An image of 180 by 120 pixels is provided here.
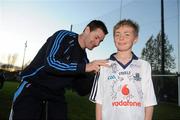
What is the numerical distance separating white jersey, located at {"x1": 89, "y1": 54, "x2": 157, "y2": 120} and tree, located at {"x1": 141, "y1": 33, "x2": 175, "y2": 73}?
311 inches

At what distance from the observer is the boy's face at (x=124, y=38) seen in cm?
271

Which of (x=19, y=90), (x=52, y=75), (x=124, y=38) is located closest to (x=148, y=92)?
(x=124, y=38)

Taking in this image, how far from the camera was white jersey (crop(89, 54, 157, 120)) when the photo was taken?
2590 millimetres

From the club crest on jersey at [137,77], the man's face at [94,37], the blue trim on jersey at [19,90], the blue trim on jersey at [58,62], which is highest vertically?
the man's face at [94,37]

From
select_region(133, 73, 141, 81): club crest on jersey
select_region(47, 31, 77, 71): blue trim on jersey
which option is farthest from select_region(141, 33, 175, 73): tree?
select_region(133, 73, 141, 81): club crest on jersey

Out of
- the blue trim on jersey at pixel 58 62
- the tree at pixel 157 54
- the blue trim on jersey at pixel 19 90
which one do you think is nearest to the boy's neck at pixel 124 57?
the blue trim on jersey at pixel 58 62

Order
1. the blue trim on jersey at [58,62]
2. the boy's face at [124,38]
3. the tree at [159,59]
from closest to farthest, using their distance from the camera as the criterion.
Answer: the boy's face at [124,38] < the blue trim on jersey at [58,62] < the tree at [159,59]

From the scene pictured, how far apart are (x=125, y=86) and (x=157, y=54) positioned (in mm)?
8700

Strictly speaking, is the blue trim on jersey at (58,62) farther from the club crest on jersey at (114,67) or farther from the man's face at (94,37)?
the club crest on jersey at (114,67)

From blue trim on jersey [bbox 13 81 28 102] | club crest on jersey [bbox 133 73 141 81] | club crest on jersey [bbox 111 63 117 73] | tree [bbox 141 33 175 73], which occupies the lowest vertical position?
blue trim on jersey [bbox 13 81 28 102]

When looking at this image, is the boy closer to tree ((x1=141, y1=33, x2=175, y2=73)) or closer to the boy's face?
the boy's face

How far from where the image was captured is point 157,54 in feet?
36.5

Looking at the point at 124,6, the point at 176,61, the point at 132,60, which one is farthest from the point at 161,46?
the point at 132,60

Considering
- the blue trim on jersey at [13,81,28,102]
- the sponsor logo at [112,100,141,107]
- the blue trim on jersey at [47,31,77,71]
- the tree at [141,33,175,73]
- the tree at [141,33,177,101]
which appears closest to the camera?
the sponsor logo at [112,100,141,107]
